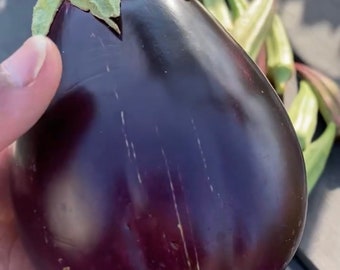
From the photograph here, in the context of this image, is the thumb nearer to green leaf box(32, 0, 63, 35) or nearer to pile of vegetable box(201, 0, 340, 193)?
green leaf box(32, 0, 63, 35)

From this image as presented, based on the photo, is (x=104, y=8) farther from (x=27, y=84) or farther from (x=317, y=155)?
(x=317, y=155)

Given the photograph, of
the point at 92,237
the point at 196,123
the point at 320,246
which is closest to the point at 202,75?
the point at 196,123

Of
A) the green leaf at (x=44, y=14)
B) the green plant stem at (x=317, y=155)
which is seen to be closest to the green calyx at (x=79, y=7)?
the green leaf at (x=44, y=14)

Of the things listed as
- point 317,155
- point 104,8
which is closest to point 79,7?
point 104,8

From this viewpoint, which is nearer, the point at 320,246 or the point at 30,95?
the point at 30,95

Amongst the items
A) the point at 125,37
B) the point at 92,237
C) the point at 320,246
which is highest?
the point at 125,37

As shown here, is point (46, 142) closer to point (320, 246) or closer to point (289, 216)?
point (289, 216)

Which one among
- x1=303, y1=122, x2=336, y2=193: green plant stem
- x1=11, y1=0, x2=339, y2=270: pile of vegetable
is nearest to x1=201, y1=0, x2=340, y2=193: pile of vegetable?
x1=303, y1=122, x2=336, y2=193: green plant stem
